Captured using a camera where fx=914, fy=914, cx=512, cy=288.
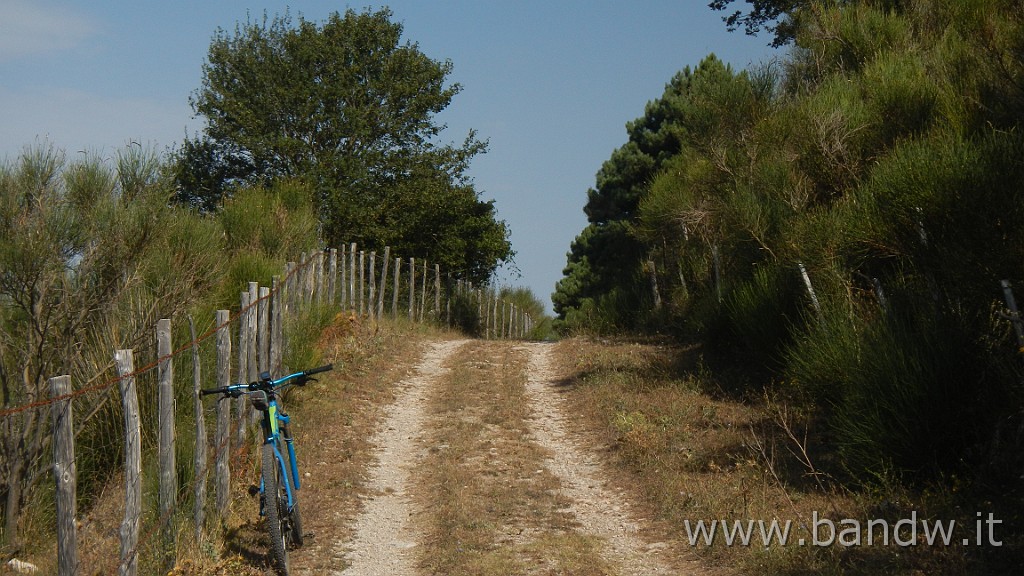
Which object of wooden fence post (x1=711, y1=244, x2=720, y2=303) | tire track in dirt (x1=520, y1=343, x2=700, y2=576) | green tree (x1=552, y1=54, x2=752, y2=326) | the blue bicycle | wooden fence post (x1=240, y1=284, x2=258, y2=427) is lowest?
tire track in dirt (x1=520, y1=343, x2=700, y2=576)

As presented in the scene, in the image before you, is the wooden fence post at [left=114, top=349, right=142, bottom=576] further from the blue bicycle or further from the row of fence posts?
the row of fence posts

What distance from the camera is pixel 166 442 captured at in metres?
6.20

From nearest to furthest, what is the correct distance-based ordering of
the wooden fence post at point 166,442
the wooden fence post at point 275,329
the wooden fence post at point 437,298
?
the wooden fence post at point 166,442
the wooden fence post at point 275,329
the wooden fence post at point 437,298

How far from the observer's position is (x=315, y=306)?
16609mm

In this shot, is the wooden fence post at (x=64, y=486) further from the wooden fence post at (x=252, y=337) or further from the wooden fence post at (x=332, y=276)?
the wooden fence post at (x=332, y=276)

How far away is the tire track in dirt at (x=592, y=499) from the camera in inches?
287

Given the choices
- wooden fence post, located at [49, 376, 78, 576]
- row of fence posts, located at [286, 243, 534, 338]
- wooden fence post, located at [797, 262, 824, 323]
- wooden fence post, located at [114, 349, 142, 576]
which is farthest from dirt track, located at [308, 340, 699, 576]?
wooden fence post, located at [797, 262, 824, 323]

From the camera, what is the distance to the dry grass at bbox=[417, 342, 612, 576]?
7121mm

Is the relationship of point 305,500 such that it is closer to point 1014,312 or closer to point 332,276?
point 1014,312

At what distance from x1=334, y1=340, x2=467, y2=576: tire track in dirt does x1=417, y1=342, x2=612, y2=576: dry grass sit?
0.19 metres

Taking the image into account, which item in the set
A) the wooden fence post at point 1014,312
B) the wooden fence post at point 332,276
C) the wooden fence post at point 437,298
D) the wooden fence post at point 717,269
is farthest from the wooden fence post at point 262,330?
the wooden fence post at point 437,298

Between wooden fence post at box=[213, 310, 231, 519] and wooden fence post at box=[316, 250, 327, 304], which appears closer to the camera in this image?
wooden fence post at box=[213, 310, 231, 519]

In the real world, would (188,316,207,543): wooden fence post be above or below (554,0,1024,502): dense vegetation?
below

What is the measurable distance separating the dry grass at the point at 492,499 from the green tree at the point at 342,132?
1673 cm
